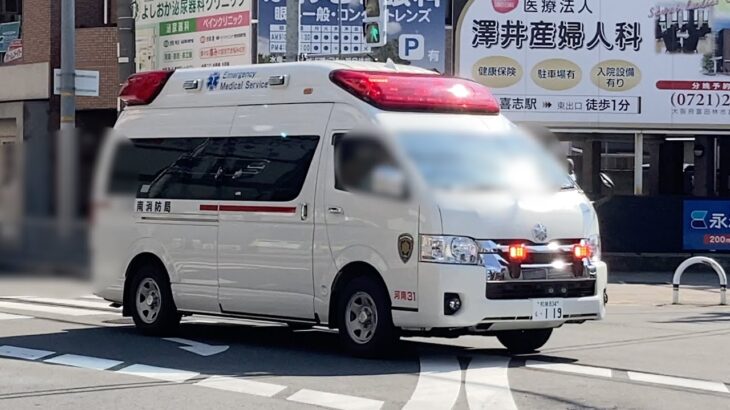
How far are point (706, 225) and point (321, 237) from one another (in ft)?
52.7

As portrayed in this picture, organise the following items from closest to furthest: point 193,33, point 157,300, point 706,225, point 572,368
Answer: point 572,368 → point 157,300 → point 706,225 → point 193,33

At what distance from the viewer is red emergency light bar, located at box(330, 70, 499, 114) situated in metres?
9.42

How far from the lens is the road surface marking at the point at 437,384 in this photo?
8172 millimetres

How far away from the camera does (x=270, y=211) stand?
11195mm

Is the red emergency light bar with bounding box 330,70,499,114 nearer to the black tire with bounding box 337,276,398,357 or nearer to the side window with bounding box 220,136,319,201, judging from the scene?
the side window with bounding box 220,136,319,201

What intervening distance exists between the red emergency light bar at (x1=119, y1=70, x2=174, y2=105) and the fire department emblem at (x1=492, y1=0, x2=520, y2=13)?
45.7ft

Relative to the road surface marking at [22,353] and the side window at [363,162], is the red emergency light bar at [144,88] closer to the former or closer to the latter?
the road surface marking at [22,353]

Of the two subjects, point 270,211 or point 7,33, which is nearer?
point 270,211

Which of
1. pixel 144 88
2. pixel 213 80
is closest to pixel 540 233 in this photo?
pixel 213 80

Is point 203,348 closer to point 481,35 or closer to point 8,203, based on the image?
point 8,203

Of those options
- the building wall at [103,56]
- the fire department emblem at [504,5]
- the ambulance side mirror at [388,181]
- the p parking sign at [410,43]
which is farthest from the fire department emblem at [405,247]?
the building wall at [103,56]

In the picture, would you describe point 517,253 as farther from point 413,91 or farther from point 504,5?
point 504,5

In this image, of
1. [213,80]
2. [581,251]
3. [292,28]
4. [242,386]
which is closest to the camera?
[242,386]

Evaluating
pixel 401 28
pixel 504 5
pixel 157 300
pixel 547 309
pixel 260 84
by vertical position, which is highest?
pixel 504 5
